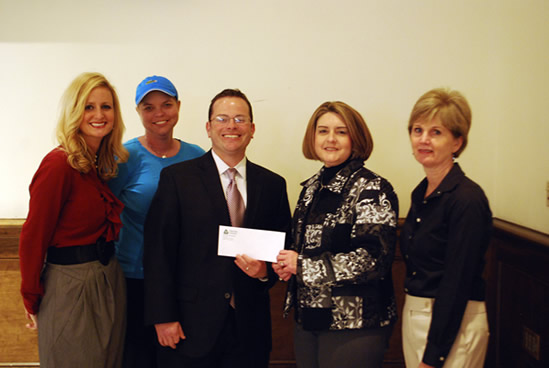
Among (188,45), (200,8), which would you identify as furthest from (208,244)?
(200,8)

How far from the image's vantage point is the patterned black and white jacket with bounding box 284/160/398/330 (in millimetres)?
1483

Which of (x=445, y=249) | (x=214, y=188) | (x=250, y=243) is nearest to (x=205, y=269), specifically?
(x=250, y=243)

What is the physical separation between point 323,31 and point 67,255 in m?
1.94

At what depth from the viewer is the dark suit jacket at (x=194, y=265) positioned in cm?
165

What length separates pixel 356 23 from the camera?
254 centimetres

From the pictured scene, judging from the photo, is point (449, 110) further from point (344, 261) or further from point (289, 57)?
point (289, 57)

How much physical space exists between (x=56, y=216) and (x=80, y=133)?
0.38m

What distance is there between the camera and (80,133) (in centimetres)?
175

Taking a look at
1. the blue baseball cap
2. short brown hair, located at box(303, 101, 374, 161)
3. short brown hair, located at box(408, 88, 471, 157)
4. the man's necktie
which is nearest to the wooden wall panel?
short brown hair, located at box(408, 88, 471, 157)

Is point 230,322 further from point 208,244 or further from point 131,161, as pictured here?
point 131,161

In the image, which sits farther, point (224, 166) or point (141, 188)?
point (141, 188)

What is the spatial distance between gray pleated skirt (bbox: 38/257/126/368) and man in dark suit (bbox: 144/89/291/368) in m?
0.22

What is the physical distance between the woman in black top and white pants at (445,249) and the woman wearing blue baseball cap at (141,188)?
1211 mm

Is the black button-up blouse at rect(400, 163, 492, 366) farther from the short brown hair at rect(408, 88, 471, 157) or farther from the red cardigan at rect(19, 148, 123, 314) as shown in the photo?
the red cardigan at rect(19, 148, 123, 314)
